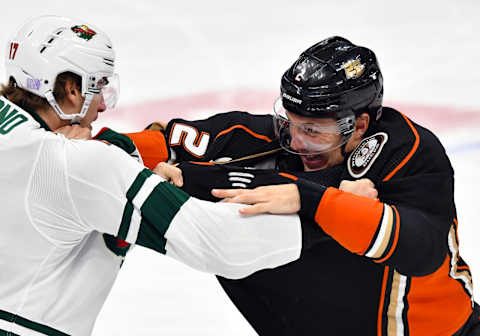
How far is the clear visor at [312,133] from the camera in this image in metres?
2.25

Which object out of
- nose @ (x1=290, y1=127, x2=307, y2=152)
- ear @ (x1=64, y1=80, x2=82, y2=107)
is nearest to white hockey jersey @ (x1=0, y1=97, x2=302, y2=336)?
ear @ (x1=64, y1=80, x2=82, y2=107)

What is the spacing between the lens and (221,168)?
7.32 ft

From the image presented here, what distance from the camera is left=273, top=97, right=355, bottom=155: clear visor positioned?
225 centimetres

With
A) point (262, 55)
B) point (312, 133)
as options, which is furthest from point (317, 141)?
point (262, 55)

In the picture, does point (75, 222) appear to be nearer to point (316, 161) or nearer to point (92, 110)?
point (92, 110)

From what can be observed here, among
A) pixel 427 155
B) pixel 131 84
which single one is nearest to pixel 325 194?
pixel 427 155

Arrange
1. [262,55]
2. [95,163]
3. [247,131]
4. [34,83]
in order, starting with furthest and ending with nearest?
[262,55] < [247,131] < [34,83] < [95,163]

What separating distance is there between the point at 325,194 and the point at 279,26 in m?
4.06

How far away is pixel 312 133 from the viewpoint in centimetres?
229

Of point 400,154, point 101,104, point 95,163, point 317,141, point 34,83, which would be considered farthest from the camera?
point 317,141

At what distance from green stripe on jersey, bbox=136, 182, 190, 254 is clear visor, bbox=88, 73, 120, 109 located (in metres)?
0.40

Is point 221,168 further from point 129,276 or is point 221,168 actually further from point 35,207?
point 129,276

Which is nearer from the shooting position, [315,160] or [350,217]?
[350,217]

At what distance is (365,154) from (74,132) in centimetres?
91
